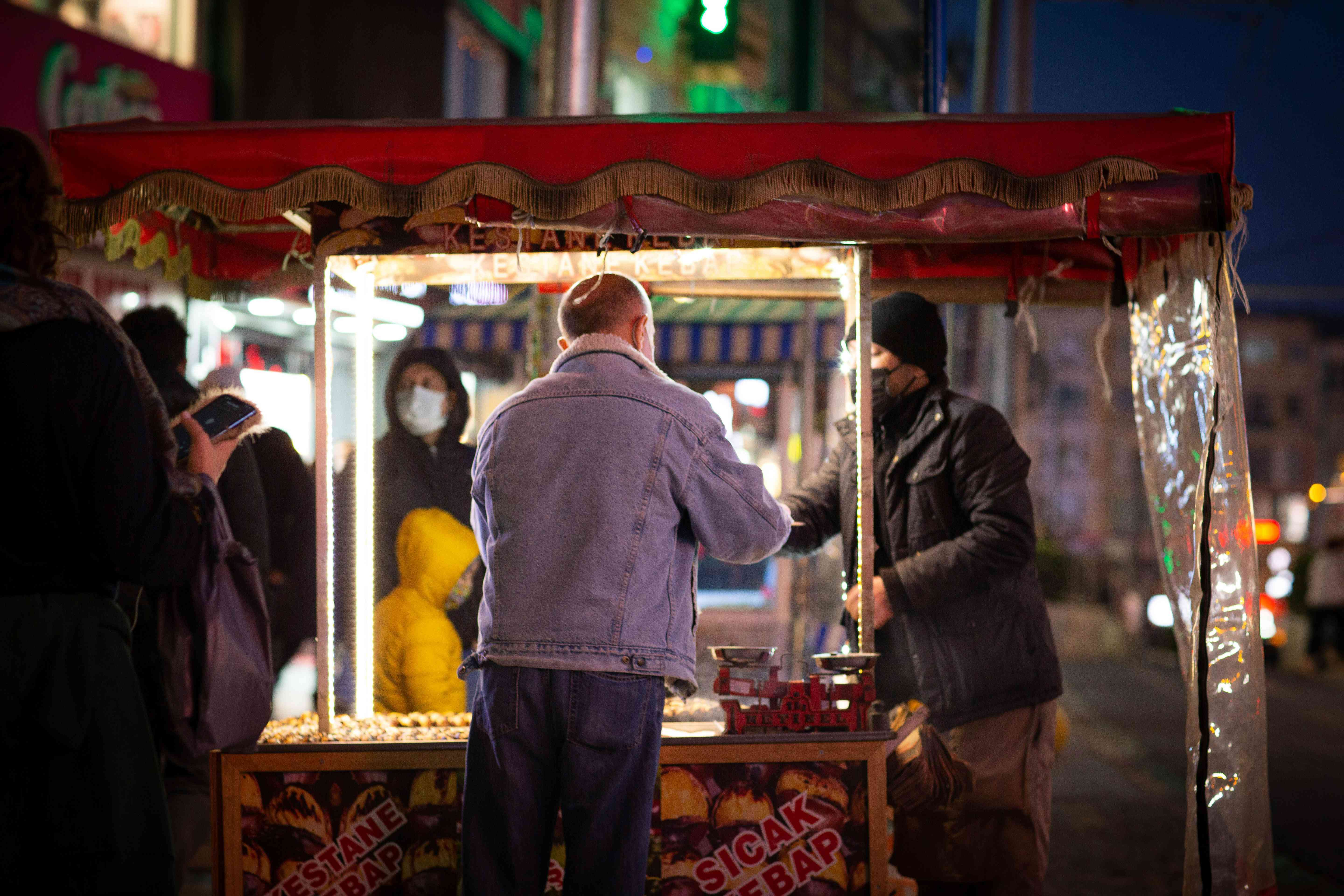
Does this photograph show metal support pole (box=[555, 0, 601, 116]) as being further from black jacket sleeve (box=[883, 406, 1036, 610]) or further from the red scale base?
the red scale base

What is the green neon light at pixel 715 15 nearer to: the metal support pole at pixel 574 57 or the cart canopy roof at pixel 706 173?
the metal support pole at pixel 574 57

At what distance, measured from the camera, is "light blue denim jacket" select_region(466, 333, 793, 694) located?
8.07 feet

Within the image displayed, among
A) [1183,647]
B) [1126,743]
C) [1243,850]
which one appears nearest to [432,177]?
[1183,647]

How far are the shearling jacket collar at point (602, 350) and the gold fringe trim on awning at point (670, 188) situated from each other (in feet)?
1.82

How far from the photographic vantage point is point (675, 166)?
121 inches

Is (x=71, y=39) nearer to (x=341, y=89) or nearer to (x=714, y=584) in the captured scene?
(x=341, y=89)

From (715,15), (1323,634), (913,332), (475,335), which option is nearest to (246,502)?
(913,332)

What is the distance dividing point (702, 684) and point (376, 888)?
151 cm

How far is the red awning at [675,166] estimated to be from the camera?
120 inches

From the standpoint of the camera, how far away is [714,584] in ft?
29.1

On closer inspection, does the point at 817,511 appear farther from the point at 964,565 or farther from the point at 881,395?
the point at 964,565

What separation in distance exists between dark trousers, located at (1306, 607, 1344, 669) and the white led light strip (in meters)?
15.4

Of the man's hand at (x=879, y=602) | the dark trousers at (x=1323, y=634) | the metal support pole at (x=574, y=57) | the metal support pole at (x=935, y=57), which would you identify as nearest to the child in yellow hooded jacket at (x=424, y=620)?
the man's hand at (x=879, y=602)

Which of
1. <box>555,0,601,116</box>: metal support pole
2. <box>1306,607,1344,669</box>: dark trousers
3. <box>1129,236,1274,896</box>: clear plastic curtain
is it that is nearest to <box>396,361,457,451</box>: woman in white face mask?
<box>1129,236,1274,896</box>: clear plastic curtain
